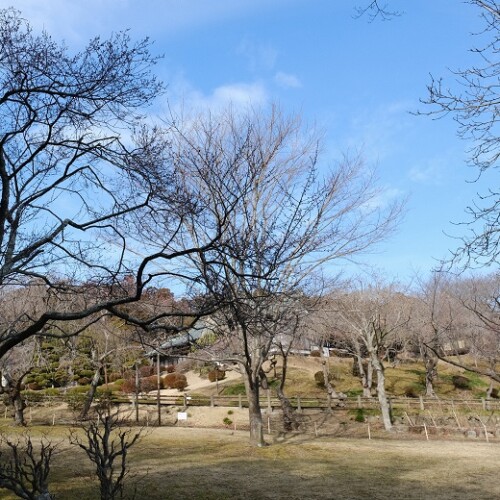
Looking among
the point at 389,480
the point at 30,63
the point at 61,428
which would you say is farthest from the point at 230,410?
the point at 30,63

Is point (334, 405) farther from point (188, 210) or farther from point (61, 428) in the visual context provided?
point (188, 210)

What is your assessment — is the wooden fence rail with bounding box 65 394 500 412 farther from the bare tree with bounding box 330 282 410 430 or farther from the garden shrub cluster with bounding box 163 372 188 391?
the garden shrub cluster with bounding box 163 372 188 391

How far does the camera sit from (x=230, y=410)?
25156 mm

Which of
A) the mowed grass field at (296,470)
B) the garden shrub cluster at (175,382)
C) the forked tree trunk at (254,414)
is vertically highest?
the garden shrub cluster at (175,382)

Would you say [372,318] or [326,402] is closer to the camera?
[372,318]

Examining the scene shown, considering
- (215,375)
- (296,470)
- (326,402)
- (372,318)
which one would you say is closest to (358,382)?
(326,402)

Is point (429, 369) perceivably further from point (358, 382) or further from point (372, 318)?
point (372, 318)

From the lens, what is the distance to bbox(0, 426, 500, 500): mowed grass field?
9797mm

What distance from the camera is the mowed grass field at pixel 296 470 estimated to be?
32.1ft

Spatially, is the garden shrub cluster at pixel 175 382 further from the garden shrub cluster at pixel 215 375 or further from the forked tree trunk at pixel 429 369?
the forked tree trunk at pixel 429 369

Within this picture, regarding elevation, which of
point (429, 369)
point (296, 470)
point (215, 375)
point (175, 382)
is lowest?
point (296, 470)

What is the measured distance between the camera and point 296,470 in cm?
1243

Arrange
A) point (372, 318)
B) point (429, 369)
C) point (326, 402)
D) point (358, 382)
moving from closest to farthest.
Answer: point (372, 318) → point (326, 402) → point (429, 369) → point (358, 382)

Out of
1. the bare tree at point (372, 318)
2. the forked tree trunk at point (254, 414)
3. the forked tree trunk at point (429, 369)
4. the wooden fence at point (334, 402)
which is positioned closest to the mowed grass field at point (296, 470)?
the forked tree trunk at point (254, 414)
